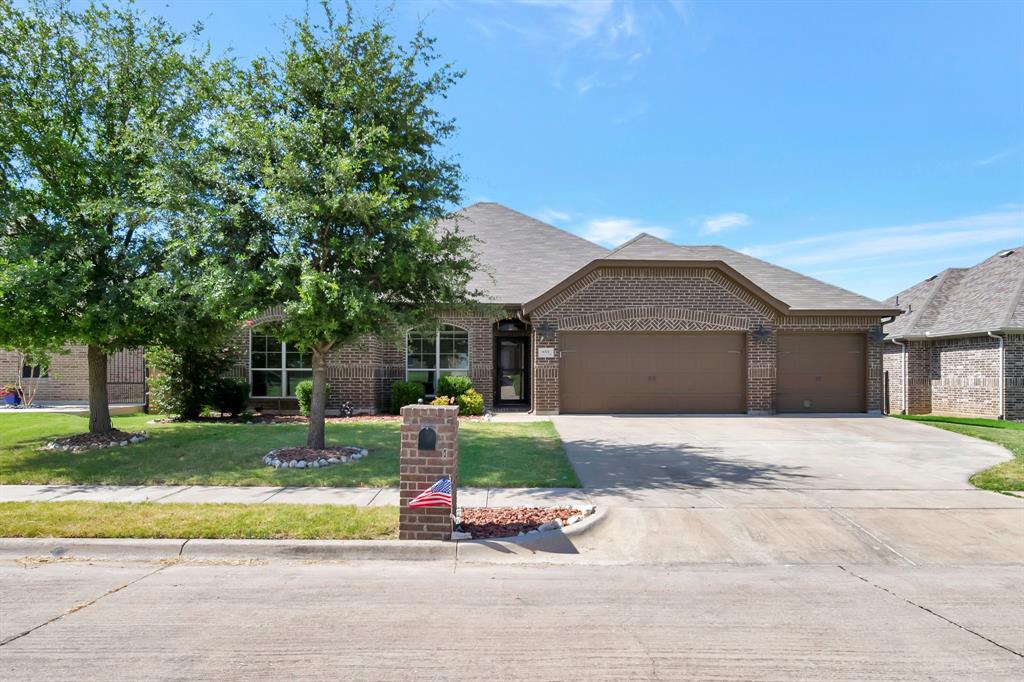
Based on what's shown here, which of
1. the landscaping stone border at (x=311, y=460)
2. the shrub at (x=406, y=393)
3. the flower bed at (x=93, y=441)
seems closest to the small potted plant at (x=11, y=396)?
the flower bed at (x=93, y=441)

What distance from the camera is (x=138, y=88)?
425 inches

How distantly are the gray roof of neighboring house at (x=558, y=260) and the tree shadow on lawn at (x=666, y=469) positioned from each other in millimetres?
6396

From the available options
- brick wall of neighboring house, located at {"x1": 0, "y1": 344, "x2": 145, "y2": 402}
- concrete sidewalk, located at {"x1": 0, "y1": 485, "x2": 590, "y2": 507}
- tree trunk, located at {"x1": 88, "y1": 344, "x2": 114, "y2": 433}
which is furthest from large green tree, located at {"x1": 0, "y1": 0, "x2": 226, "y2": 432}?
brick wall of neighboring house, located at {"x1": 0, "y1": 344, "x2": 145, "y2": 402}

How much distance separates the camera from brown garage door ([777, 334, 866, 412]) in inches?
687

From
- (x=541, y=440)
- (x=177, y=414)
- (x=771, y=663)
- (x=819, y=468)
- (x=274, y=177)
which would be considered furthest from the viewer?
(x=177, y=414)

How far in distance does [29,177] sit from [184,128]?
112 inches

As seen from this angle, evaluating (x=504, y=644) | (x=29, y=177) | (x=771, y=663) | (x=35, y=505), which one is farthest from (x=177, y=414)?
(x=771, y=663)

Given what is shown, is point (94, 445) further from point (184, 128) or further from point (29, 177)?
point (184, 128)

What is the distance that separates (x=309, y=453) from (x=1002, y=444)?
13.6 metres

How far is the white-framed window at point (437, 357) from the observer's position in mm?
17781

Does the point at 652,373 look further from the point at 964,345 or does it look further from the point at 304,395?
the point at 964,345

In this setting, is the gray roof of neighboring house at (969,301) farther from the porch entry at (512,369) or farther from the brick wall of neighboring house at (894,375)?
the porch entry at (512,369)

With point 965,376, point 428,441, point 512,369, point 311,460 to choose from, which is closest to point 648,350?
point 512,369

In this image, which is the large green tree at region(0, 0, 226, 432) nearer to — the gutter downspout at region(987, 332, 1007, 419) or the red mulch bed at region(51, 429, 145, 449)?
the red mulch bed at region(51, 429, 145, 449)
